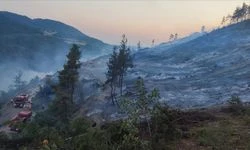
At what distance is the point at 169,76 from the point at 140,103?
59322 mm

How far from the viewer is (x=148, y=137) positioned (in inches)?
668

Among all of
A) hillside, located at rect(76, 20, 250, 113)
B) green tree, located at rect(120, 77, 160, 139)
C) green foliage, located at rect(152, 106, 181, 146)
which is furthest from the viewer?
hillside, located at rect(76, 20, 250, 113)

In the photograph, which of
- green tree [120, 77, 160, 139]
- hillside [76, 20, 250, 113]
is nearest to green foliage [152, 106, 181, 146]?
green tree [120, 77, 160, 139]

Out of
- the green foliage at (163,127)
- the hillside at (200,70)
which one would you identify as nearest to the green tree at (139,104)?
the green foliage at (163,127)

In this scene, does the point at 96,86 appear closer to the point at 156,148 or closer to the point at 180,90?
the point at 180,90

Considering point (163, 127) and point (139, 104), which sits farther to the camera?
point (163, 127)

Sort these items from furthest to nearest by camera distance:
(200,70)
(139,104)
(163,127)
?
(200,70) → (163,127) → (139,104)

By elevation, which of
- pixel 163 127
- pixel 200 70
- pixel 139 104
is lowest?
pixel 163 127

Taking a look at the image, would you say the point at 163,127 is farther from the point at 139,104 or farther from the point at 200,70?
the point at 200,70

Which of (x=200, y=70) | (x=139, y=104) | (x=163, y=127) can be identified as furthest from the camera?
(x=200, y=70)

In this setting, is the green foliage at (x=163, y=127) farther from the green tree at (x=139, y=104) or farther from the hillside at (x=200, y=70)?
the hillside at (x=200, y=70)

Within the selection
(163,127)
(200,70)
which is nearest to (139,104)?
(163,127)

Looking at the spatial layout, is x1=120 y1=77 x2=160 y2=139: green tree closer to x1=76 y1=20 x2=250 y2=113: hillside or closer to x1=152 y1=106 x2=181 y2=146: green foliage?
x1=152 y1=106 x2=181 y2=146: green foliage

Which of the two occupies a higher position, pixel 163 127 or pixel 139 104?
pixel 139 104
